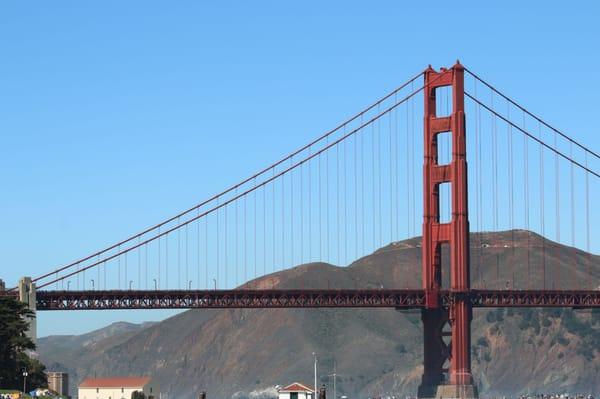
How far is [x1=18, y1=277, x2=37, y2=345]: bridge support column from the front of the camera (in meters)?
165

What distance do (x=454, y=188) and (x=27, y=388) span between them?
59.7 meters

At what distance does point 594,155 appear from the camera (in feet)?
638

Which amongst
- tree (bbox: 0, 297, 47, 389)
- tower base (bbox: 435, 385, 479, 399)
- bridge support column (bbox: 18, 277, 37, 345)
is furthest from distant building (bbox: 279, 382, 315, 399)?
tower base (bbox: 435, 385, 479, 399)

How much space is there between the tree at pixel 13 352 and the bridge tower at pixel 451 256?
52.3m

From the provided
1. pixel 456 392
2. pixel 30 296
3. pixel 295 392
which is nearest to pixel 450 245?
pixel 456 392

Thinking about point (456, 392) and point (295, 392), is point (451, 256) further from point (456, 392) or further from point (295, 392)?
point (295, 392)

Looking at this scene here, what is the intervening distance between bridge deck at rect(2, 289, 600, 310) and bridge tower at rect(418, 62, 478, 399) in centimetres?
197

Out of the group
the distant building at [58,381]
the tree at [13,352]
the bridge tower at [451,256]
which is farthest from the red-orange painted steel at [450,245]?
the tree at [13,352]

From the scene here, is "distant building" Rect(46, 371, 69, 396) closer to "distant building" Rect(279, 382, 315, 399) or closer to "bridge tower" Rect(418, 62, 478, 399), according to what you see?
"bridge tower" Rect(418, 62, 478, 399)

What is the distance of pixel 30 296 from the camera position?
167 meters

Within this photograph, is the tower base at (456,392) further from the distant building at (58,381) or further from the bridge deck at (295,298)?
the distant building at (58,381)

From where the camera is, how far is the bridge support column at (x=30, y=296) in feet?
543

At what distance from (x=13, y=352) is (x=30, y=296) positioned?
31345 millimetres

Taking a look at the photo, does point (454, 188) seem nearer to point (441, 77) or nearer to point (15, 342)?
point (441, 77)
